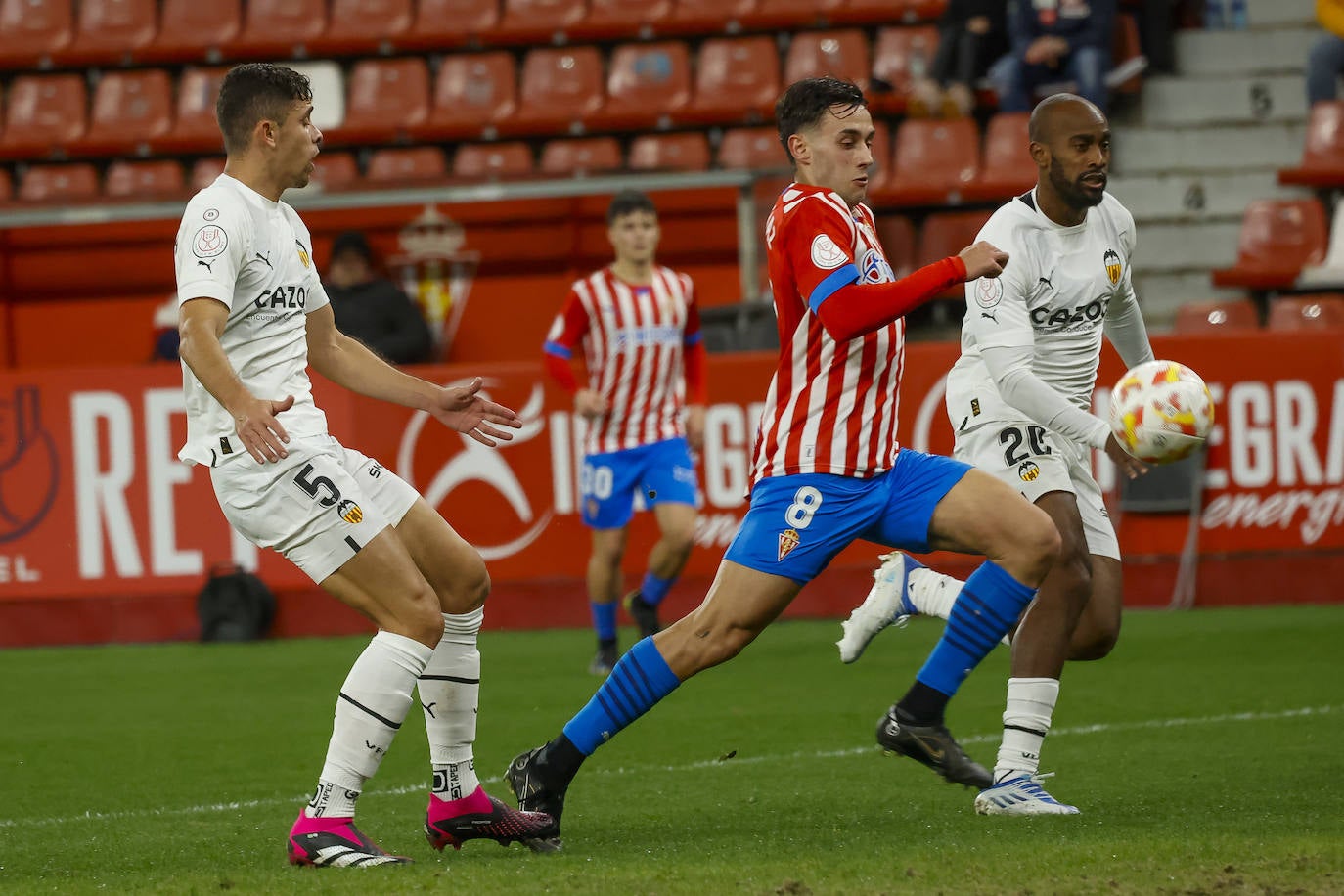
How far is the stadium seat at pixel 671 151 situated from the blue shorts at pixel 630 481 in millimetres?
5825

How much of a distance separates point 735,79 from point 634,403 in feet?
22.2

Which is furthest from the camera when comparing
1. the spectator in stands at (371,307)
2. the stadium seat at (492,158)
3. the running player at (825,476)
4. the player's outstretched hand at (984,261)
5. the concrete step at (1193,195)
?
the stadium seat at (492,158)

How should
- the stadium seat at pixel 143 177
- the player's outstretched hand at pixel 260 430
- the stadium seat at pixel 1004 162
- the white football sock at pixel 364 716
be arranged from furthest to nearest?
1. the stadium seat at pixel 143 177
2. the stadium seat at pixel 1004 162
3. the white football sock at pixel 364 716
4. the player's outstretched hand at pixel 260 430

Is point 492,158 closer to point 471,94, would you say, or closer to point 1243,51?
point 471,94

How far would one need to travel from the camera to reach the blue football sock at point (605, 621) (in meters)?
9.46

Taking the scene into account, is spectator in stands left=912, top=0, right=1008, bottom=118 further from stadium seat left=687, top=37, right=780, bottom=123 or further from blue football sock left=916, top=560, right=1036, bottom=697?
blue football sock left=916, top=560, right=1036, bottom=697

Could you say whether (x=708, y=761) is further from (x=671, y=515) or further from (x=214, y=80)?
(x=214, y=80)

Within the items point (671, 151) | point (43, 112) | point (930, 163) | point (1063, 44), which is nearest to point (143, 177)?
point (43, 112)

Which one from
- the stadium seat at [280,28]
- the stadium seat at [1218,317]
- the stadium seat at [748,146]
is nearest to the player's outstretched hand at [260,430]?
the stadium seat at [1218,317]

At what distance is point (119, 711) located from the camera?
8.60 m

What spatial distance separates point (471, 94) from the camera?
16359 mm

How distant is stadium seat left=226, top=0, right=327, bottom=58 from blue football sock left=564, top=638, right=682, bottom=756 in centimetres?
1281

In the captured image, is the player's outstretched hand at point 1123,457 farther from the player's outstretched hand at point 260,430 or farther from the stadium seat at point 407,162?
the stadium seat at point 407,162

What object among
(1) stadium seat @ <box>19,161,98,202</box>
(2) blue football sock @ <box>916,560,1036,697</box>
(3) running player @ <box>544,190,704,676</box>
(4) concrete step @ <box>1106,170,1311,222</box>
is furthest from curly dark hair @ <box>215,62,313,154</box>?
(1) stadium seat @ <box>19,161,98,202</box>
